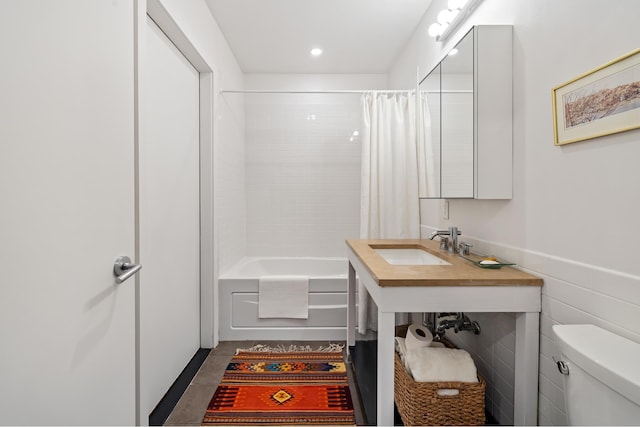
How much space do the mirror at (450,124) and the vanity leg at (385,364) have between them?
0.76 metres

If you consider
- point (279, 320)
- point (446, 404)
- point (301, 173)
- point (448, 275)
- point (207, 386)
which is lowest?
point (207, 386)

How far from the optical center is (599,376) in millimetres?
796

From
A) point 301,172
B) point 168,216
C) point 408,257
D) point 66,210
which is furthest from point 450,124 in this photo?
point 301,172

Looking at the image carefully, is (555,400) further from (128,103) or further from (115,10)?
(115,10)

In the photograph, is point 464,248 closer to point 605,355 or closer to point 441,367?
point 441,367

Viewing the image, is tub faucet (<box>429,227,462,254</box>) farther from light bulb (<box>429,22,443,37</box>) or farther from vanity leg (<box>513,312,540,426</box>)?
light bulb (<box>429,22,443,37</box>)

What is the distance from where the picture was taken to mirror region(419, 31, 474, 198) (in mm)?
1640

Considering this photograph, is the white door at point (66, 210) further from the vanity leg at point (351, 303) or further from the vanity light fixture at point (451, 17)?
the vanity light fixture at point (451, 17)

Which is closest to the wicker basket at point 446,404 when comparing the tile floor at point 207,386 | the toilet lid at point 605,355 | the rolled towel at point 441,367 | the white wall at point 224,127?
the rolled towel at point 441,367

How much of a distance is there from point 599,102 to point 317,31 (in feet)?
7.30

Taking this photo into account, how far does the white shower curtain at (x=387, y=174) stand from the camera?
2.67 metres

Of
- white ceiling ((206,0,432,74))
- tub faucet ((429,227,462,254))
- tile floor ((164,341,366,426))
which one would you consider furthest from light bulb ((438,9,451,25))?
tile floor ((164,341,366,426))

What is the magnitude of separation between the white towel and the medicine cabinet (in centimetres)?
140

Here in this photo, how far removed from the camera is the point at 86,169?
1.00m
